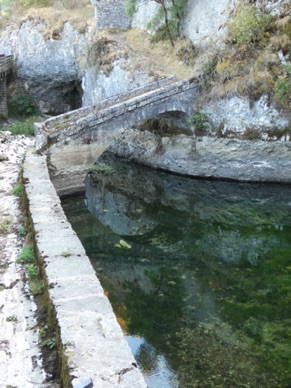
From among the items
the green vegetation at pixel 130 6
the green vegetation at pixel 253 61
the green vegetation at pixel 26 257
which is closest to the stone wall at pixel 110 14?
the green vegetation at pixel 130 6

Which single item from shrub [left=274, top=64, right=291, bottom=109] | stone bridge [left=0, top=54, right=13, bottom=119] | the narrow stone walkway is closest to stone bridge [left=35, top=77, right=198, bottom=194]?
shrub [left=274, top=64, right=291, bottom=109]

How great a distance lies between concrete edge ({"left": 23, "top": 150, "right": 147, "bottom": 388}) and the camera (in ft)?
14.1

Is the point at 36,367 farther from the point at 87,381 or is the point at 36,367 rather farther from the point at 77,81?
the point at 77,81

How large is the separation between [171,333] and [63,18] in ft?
82.3

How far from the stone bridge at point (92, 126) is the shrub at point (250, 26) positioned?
262 centimetres

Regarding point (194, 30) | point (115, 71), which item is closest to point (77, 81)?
point (115, 71)

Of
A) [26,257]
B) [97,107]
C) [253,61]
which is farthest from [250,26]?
[26,257]

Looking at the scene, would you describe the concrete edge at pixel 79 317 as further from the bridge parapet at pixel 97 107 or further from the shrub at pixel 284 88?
the shrub at pixel 284 88

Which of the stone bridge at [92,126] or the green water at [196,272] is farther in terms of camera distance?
the stone bridge at [92,126]

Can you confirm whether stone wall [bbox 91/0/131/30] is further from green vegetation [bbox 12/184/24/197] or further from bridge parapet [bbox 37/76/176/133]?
green vegetation [bbox 12/184/24/197]

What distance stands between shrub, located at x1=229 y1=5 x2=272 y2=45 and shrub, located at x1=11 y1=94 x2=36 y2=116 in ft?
Answer: 47.4

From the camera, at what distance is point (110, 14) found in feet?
88.3

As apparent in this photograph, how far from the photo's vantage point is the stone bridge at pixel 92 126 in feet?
52.3

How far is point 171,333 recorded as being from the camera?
29.1 feet
